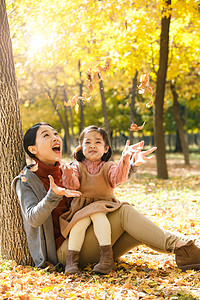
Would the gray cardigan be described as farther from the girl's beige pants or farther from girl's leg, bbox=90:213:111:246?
girl's leg, bbox=90:213:111:246

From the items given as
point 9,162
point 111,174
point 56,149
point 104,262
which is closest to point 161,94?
point 111,174

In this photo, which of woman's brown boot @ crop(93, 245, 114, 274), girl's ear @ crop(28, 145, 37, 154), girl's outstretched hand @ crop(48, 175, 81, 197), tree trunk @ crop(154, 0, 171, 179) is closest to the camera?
girl's outstretched hand @ crop(48, 175, 81, 197)

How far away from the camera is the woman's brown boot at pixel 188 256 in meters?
3.21

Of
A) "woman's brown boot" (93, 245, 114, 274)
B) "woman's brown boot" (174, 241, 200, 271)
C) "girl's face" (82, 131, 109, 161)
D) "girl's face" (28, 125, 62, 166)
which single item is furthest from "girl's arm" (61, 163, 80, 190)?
A: "woman's brown boot" (174, 241, 200, 271)

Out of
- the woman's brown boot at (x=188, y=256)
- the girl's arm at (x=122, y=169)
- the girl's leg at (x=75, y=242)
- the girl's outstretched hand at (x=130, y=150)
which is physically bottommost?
the woman's brown boot at (x=188, y=256)

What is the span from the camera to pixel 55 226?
348 cm

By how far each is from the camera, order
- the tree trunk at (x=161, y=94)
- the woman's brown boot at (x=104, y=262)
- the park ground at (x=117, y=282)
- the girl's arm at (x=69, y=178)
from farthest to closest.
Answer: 1. the tree trunk at (x=161, y=94)
2. the girl's arm at (x=69, y=178)
3. the woman's brown boot at (x=104, y=262)
4. the park ground at (x=117, y=282)

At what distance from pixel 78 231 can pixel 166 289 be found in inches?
35.6

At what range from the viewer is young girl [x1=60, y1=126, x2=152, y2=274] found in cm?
317

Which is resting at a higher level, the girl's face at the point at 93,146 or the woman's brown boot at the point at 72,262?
the girl's face at the point at 93,146

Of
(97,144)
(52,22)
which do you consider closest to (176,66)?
(52,22)

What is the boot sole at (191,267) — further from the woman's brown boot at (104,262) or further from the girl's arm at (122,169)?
the girl's arm at (122,169)

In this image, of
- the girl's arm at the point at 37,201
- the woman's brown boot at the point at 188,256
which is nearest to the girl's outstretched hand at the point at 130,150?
the girl's arm at the point at 37,201

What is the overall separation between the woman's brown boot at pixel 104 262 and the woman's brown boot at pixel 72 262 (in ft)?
0.56
